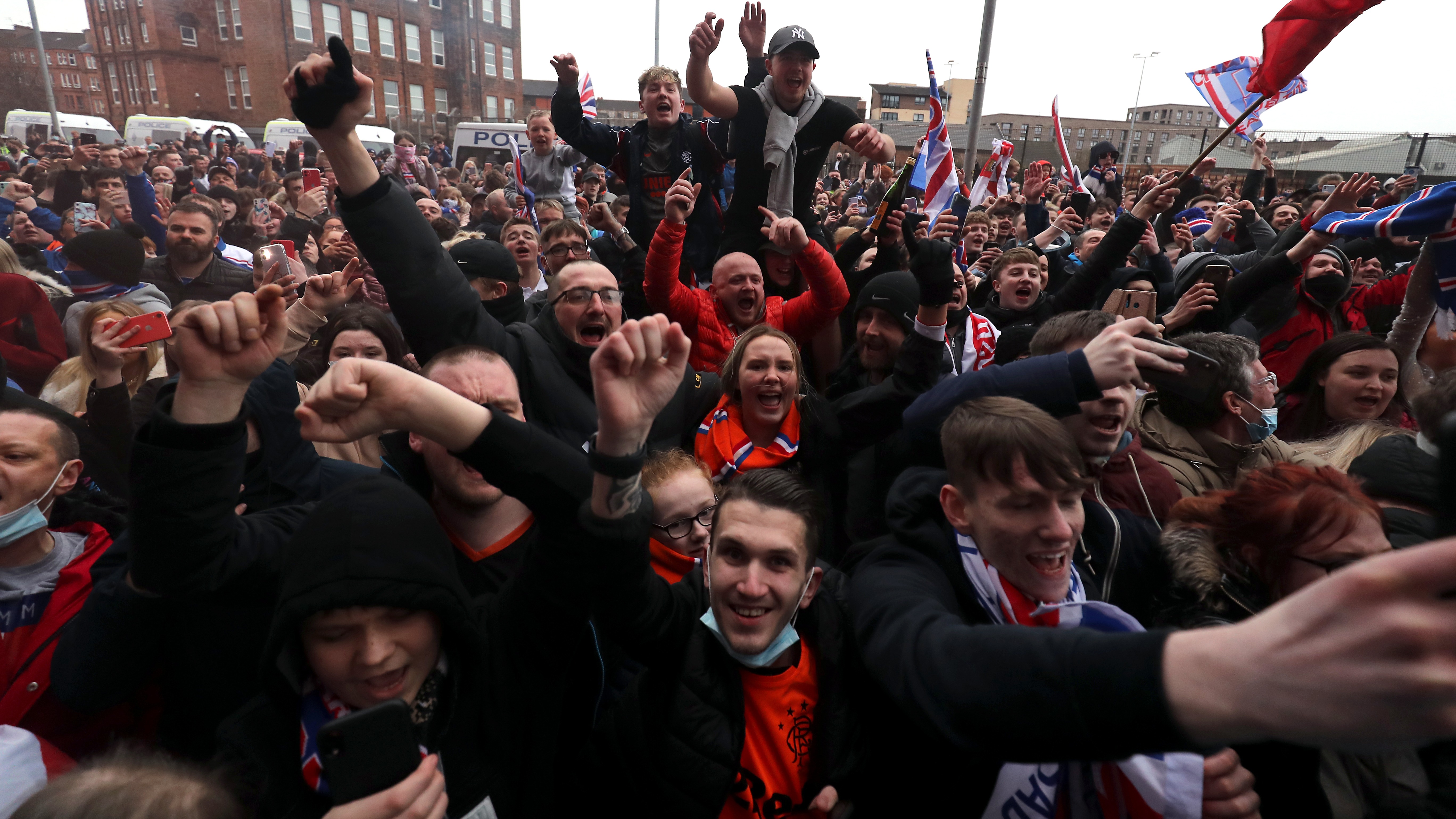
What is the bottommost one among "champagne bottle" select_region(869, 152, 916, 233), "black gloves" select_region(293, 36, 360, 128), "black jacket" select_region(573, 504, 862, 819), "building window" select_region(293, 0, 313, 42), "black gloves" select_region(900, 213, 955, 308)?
"black jacket" select_region(573, 504, 862, 819)

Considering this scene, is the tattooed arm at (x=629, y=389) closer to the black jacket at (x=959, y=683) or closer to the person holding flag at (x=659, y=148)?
the black jacket at (x=959, y=683)

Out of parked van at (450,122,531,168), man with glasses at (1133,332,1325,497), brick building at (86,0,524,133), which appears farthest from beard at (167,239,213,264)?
brick building at (86,0,524,133)

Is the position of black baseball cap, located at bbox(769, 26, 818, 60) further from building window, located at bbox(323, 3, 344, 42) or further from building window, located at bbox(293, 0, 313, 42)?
building window, located at bbox(293, 0, 313, 42)

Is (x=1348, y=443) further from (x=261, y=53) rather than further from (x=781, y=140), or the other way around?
(x=261, y=53)

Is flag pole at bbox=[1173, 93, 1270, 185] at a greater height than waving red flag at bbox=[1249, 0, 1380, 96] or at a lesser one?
lesser

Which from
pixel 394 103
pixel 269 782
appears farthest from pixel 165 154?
pixel 394 103

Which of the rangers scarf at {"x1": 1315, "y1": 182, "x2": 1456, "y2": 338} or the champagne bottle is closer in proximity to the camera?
the rangers scarf at {"x1": 1315, "y1": 182, "x2": 1456, "y2": 338}

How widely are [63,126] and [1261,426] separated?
36333 mm

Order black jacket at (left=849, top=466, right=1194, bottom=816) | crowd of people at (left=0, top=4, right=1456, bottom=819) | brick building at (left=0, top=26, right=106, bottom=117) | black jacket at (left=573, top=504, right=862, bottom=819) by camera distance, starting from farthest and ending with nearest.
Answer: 1. brick building at (left=0, top=26, right=106, bottom=117)
2. black jacket at (left=573, top=504, right=862, bottom=819)
3. crowd of people at (left=0, top=4, right=1456, bottom=819)
4. black jacket at (left=849, top=466, right=1194, bottom=816)

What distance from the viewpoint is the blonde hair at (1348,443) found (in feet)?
8.07

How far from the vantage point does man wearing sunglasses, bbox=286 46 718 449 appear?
2.08 metres

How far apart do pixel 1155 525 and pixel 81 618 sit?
112 inches

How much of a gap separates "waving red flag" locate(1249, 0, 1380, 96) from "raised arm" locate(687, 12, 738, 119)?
2.86 m

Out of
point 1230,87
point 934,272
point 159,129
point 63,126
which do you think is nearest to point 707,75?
point 934,272
